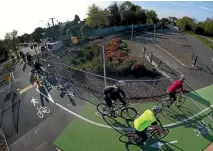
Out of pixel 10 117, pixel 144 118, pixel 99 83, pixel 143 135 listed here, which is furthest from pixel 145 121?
pixel 10 117

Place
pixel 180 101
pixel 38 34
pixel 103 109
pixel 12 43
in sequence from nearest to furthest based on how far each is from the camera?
pixel 103 109, pixel 180 101, pixel 12 43, pixel 38 34

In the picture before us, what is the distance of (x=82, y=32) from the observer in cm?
3597

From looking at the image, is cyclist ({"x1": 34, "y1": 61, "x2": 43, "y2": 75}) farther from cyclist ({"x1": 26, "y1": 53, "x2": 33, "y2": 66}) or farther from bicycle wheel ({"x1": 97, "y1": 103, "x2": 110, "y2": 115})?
bicycle wheel ({"x1": 97, "y1": 103, "x2": 110, "y2": 115})

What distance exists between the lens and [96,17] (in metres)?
42.8

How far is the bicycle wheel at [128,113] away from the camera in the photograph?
11998 millimetres

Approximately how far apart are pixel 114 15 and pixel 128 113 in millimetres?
39940

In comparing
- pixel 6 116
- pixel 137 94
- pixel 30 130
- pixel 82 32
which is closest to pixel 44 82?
pixel 6 116

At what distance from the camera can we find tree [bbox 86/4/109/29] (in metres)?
42.3

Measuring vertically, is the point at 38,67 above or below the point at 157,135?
above

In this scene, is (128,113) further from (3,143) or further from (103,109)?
(3,143)

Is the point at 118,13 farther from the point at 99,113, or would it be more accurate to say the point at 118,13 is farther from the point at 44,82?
the point at 99,113

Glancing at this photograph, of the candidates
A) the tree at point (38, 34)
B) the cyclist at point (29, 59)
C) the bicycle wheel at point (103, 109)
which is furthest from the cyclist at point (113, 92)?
the tree at point (38, 34)

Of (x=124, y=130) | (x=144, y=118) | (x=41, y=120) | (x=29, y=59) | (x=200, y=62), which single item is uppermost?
(x=29, y=59)

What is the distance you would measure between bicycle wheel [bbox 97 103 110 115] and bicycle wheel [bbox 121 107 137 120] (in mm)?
904
